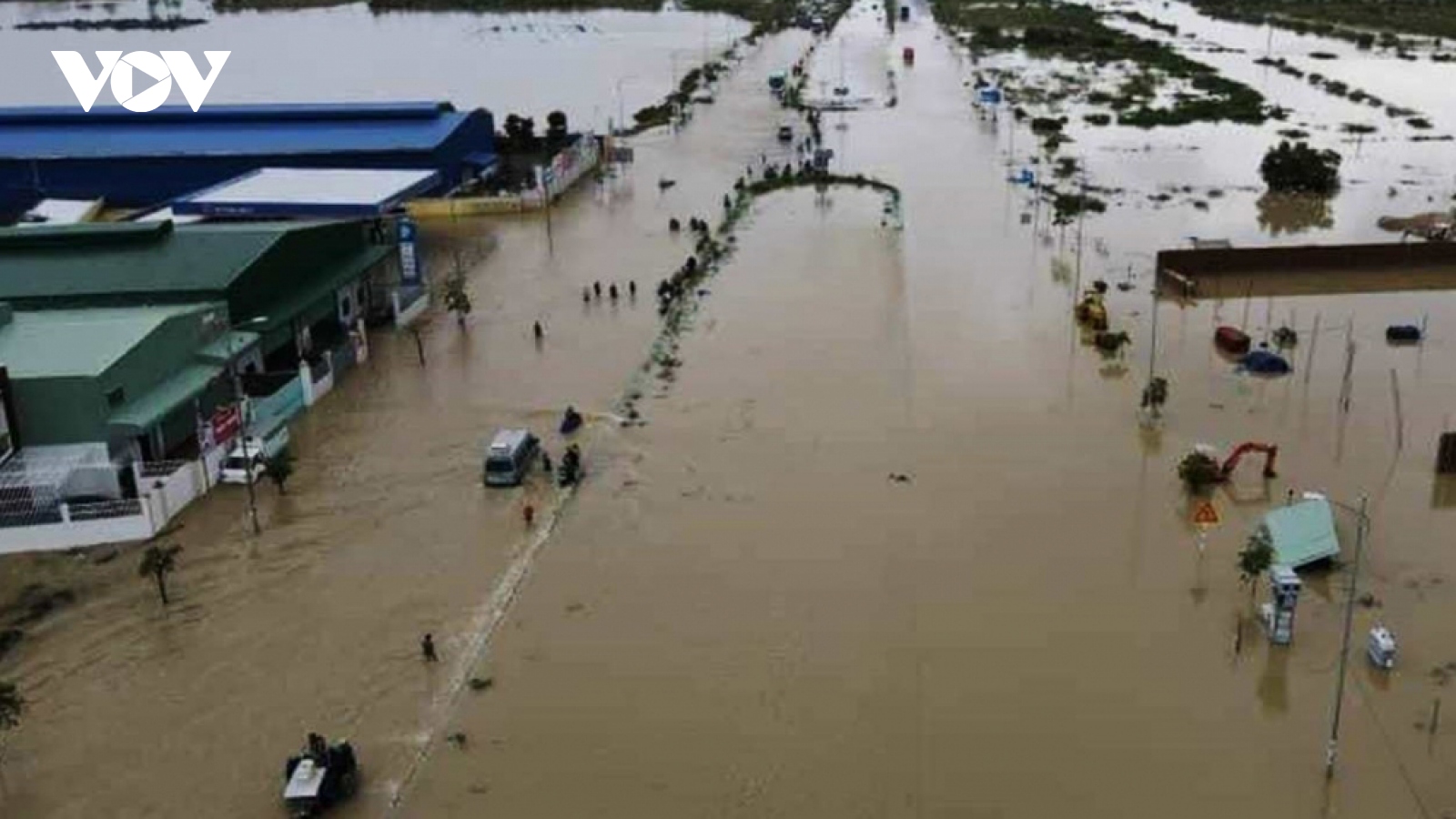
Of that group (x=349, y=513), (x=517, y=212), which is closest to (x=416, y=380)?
(x=349, y=513)

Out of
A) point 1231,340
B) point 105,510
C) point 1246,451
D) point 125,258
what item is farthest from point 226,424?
point 1231,340

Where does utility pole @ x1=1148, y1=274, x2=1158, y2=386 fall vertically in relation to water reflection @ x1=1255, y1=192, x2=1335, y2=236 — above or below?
below

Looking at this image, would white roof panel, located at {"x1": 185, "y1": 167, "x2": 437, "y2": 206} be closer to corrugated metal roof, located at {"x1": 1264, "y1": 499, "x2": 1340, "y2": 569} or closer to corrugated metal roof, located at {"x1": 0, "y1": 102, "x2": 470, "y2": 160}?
corrugated metal roof, located at {"x1": 0, "y1": 102, "x2": 470, "y2": 160}

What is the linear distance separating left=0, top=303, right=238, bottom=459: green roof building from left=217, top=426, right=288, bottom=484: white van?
2.84 feet

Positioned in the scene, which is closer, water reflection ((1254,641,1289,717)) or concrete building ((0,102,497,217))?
water reflection ((1254,641,1289,717))

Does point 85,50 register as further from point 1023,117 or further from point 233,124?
point 1023,117

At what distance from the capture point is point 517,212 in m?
39.6

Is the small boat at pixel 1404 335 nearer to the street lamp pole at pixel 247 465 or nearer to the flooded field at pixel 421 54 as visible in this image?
the street lamp pole at pixel 247 465

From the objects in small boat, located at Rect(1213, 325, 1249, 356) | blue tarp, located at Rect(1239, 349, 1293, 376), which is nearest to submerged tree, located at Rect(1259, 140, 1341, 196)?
small boat, located at Rect(1213, 325, 1249, 356)

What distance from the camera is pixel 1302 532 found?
57.0 feet

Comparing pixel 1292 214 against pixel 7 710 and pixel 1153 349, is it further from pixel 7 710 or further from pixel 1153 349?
pixel 7 710

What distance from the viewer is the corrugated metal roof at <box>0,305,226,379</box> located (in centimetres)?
2005

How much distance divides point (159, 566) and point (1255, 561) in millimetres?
13532

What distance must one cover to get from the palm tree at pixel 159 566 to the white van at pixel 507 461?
4.60 m
